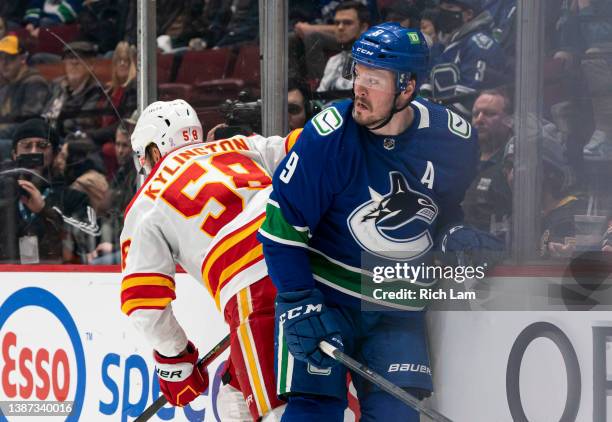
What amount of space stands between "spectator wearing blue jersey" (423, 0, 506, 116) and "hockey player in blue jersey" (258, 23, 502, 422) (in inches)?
10.2

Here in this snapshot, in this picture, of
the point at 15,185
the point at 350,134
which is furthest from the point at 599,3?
the point at 15,185

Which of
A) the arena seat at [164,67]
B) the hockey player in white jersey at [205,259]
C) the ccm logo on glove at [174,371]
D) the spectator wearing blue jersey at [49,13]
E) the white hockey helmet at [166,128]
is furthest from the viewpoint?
the spectator wearing blue jersey at [49,13]

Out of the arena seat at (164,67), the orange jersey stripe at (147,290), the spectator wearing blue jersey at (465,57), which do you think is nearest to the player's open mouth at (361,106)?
the spectator wearing blue jersey at (465,57)

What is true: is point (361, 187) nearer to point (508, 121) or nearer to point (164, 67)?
point (508, 121)

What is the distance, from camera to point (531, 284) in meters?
2.74

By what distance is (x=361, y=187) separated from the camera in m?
2.53

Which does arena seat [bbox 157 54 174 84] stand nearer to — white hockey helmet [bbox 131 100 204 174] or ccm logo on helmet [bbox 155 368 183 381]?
white hockey helmet [bbox 131 100 204 174]

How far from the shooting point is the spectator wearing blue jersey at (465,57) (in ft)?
9.23

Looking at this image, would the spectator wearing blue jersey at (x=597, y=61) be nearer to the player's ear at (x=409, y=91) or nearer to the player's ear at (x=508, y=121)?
the player's ear at (x=508, y=121)

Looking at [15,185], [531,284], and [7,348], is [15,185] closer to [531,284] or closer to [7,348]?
[7,348]

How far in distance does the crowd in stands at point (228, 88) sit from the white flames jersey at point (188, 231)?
43cm

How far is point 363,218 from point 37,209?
155 centimetres

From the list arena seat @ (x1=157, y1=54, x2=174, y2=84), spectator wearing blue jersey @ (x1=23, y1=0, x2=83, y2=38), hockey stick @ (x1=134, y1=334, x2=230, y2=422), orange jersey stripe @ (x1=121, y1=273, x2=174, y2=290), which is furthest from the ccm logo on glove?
spectator wearing blue jersey @ (x1=23, y1=0, x2=83, y2=38)

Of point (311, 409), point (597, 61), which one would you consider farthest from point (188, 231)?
point (597, 61)
